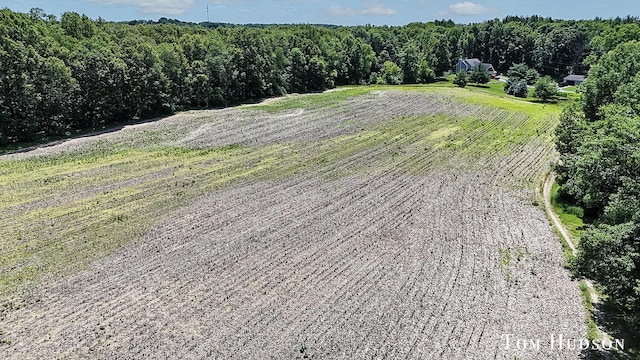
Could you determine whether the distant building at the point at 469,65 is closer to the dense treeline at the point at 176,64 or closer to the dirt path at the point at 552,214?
the dense treeline at the point at 176,64

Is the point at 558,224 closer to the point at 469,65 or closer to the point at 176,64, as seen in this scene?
the point at 176,64

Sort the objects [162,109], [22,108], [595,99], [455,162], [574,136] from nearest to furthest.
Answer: [574,136], [595,99], [455,162], [22,108], [162,109]

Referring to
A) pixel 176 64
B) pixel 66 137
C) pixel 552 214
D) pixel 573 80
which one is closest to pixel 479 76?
pixel 573 80

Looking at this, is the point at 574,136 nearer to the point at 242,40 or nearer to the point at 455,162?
the point at 455,162

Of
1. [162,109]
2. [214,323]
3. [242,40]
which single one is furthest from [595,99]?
[242,40]

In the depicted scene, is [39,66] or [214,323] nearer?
[214,323]

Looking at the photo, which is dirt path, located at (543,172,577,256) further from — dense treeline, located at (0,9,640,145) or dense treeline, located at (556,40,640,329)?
dense treeline, located at (0,9,640,145)

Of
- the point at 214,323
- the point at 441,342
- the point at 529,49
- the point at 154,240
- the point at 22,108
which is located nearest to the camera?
the point at 441,342
